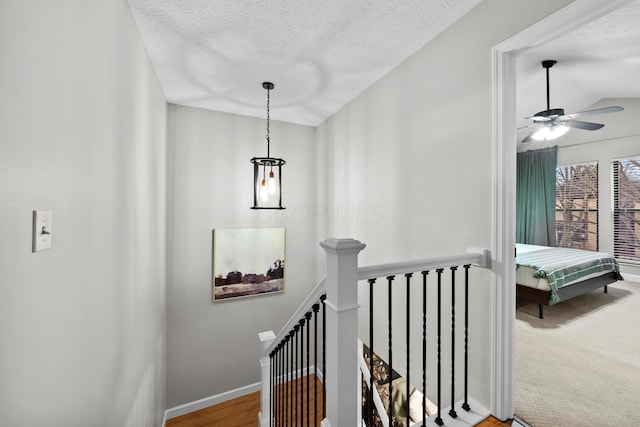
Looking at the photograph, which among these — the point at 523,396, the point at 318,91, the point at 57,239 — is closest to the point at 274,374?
the point at 523,396

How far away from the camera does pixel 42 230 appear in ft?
2.65

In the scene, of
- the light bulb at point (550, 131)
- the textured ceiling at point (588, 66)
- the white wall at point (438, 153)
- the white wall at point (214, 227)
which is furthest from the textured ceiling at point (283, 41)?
the light bulb at point (550, 131)

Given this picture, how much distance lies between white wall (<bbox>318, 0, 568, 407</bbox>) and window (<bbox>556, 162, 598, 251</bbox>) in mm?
5025

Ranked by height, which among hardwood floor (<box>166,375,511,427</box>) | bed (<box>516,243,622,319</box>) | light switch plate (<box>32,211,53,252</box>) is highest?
light switch plate (<box>32,211,53,252</box>)

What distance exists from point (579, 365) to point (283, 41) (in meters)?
3.43

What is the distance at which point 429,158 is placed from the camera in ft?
6.61

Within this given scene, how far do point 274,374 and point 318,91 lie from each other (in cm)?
279

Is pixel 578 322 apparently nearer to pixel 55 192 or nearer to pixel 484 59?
pixel 484 59

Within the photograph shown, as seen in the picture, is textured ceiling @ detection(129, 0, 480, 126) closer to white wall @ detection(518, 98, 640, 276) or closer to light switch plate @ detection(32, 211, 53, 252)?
light switch plate @ detection(32, 211, 53, 252)

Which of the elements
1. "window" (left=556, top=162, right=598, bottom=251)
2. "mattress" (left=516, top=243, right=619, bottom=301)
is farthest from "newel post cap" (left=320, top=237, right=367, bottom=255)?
"window" (left=556, top=162, right=598, bottom=251)

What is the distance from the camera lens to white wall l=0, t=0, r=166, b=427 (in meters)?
0.70

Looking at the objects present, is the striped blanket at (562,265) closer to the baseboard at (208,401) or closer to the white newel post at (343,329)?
the white newel post at (343,329)

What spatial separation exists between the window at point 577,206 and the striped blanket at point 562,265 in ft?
4.78

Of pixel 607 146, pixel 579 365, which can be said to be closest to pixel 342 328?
pixel 579 365
